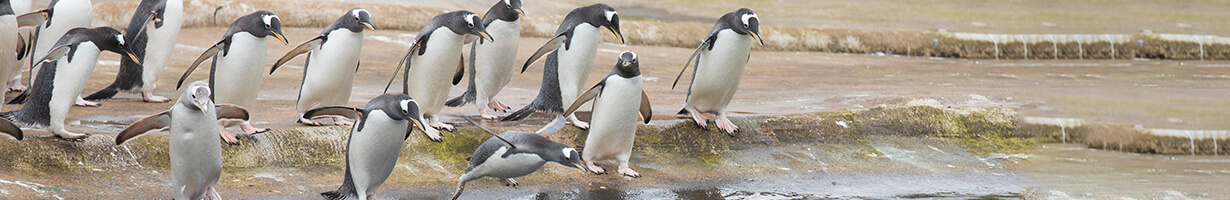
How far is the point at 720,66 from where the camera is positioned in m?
4.68

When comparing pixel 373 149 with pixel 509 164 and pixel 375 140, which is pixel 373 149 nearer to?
pixel 375 140

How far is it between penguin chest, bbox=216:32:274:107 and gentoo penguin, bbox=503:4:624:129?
1.19m

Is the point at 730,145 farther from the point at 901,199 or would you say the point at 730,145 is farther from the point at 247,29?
the point at 247,29

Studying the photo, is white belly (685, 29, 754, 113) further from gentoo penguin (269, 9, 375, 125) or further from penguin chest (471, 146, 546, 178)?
gentoo penguin (269, 9, 375, 125)

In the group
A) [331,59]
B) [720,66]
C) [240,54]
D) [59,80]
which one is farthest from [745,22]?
[59,80]

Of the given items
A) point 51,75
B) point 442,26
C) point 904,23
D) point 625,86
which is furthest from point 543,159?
point 904,23

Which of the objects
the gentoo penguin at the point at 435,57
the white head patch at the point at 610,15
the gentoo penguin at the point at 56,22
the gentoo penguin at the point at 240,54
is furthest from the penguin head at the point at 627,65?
the gentoo penguin at the point at 56,22

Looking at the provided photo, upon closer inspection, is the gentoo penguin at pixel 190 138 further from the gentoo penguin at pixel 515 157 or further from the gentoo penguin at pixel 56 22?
the gentoo penguin at pixel 56 22

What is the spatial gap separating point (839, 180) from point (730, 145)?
59 cm

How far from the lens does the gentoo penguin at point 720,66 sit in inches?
182

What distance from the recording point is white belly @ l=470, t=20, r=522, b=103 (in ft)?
15.6

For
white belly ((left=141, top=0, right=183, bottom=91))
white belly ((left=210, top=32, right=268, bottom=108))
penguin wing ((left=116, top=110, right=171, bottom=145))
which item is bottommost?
white belly ((left=141, top=0, right=183, bottom=91))

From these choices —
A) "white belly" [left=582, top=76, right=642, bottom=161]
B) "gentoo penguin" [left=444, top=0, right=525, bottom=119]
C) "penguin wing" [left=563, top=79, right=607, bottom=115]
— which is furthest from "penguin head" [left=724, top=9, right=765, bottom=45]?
"gentoo penguin" [left=444, top=0, right=525, bottom=119]

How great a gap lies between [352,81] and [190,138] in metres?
1.28
